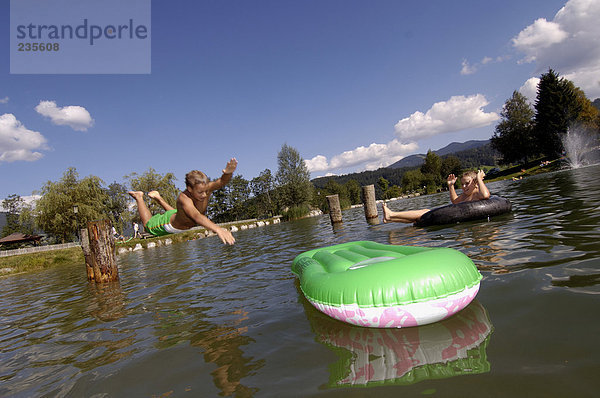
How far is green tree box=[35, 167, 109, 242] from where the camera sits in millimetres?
29922

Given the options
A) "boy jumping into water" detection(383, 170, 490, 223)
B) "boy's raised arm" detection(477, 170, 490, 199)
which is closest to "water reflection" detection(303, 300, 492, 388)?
"boy's raised arm" detection(477, 170, 490, 199)

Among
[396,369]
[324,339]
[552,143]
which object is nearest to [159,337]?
[324,339]

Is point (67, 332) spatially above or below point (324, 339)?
below

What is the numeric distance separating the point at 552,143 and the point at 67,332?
188 feet

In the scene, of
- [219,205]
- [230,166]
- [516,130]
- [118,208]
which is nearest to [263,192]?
[219,205]

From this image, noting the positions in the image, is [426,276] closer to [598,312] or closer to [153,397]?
[598,312]

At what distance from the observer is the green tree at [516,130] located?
50.3 metres

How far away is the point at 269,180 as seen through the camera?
73.8 meters

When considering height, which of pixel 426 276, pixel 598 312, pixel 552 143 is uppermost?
pixel 552 143

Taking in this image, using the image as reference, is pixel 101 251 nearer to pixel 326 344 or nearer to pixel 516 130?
pixel 326 344

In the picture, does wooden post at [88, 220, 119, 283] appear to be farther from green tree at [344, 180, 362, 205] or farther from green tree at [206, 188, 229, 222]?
green tree at [344, 180, 362, 205]

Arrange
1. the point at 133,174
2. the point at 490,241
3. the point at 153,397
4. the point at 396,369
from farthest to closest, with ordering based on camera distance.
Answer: the point at 133,174
the point at 490,241
the point at 153,397
the point at 396,369

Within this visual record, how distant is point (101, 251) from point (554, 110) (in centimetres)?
5710

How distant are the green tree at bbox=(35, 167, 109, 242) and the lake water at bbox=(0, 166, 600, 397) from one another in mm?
30122
